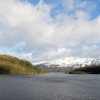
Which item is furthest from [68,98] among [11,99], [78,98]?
[11,99]

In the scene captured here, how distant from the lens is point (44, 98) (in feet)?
224

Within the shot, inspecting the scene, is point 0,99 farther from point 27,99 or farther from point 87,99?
point 87,99

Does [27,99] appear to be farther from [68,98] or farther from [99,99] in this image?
[99,99]

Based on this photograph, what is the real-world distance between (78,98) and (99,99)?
302 inches

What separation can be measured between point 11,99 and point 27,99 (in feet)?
18.4

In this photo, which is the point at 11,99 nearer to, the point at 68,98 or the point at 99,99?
the point at 68,98

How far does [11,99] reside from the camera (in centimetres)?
6475

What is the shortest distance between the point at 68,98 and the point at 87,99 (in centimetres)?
696

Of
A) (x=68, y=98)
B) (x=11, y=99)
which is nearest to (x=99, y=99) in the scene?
(x=68, y=98)

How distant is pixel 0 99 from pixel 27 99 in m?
9.33

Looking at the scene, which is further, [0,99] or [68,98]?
[68,98]

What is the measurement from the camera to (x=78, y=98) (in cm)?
6906

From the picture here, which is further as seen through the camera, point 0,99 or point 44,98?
point 44,98

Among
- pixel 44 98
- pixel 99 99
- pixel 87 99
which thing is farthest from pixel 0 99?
pixel 99 99
